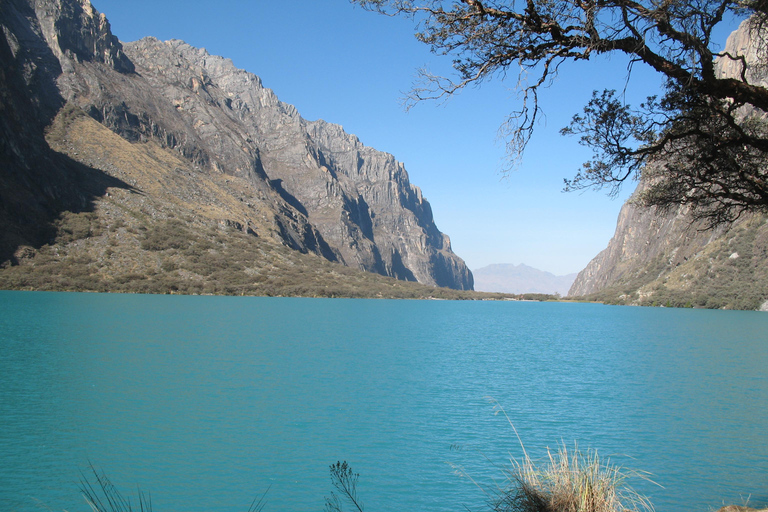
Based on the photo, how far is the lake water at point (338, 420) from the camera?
13.4 m

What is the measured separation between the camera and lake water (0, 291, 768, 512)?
13.4 metres

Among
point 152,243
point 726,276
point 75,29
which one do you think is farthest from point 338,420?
point 75,29

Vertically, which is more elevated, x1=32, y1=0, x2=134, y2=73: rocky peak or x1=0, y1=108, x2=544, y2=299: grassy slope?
x1=32, y1=0, x2=134, y2=73: rocky peak

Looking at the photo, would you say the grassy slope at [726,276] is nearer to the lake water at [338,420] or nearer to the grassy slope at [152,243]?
the grassy slope at [152,243]

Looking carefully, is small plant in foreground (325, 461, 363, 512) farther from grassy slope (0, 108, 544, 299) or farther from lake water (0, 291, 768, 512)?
grassy slope (0, 108, 544, 299)

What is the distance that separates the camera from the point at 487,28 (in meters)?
10.0

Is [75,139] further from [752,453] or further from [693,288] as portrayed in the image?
[693,288]

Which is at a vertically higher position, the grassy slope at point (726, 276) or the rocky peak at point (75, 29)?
the rocky peak at point (75, 29)

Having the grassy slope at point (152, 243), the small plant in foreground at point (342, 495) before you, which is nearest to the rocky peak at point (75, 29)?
the grassy slope at point (152, 243)

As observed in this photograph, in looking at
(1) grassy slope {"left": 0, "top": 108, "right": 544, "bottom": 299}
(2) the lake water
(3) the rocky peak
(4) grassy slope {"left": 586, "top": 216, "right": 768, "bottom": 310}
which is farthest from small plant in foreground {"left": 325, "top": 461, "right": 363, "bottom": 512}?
(3) the rocky peak

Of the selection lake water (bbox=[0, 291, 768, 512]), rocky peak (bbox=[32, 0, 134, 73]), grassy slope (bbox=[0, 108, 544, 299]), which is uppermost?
rocky peak (bbox=[32, 0, 134, 73])

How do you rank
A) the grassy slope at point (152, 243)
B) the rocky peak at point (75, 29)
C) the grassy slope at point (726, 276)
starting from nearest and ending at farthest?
the grassy slope at point (152, 243)
the grassy slope at point (726, 276)
the rocky peak at point (75, 29)

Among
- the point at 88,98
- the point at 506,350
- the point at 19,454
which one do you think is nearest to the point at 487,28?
the point at 19,454

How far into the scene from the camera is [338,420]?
1975 centimetres
